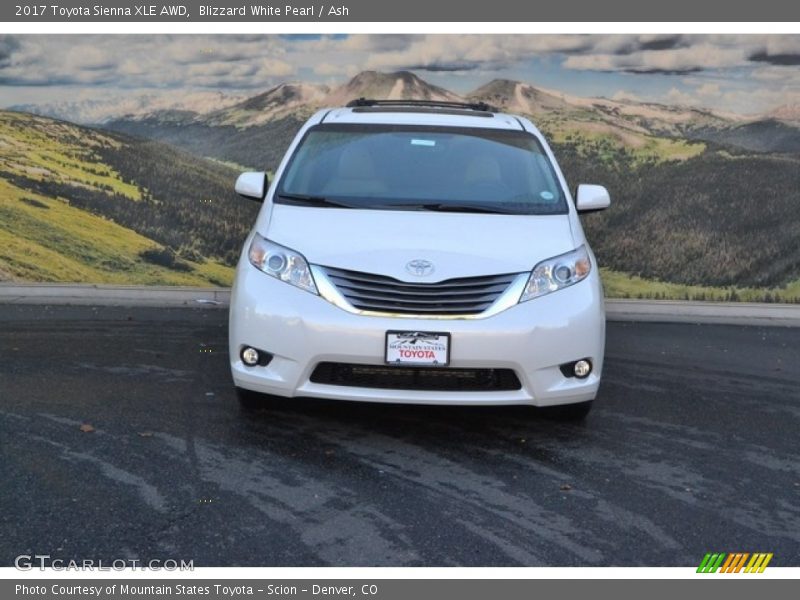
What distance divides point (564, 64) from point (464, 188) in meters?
4.19

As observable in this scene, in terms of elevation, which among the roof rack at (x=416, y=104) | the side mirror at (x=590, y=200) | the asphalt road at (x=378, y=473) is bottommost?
the asphalt road at (x=378, y=473)

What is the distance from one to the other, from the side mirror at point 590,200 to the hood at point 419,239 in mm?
451

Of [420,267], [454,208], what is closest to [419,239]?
[420,267]

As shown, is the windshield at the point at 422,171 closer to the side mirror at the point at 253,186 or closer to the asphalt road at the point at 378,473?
the side mirror at the point at 253,186

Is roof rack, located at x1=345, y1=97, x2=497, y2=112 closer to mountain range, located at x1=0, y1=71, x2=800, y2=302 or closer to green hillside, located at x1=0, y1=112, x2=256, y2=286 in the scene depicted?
mountain range, located at x1=0, y1=71, x2=800, y2=302

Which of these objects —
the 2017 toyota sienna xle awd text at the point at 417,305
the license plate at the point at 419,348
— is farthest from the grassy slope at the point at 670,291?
the license plate at the point at 419,348

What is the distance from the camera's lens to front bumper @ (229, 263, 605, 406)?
5.01 meters

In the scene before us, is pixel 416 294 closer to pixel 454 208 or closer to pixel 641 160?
pixel 454 208

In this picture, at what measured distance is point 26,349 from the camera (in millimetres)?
7375

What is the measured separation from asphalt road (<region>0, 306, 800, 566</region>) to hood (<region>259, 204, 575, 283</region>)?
929 mm

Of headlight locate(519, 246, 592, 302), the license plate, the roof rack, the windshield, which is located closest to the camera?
the license plate

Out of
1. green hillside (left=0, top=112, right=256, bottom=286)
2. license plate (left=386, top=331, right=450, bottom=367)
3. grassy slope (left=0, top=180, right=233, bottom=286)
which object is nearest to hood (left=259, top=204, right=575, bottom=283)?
license plate (left=386, top=331, right=450, bottom=367)

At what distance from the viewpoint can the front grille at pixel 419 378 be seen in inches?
201

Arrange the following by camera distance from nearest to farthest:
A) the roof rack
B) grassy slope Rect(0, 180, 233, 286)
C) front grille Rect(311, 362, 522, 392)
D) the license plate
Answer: the license plate, front grille Rect(311, 362, 522, 392), the roof rack, grassy slope Rect(0, 180, 233, 286)
